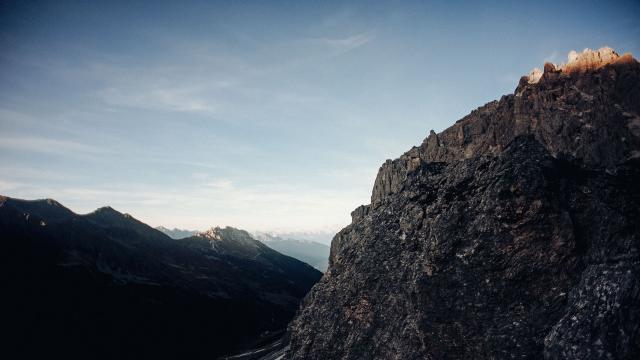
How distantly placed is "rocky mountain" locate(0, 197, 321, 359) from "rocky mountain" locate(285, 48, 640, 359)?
106 m

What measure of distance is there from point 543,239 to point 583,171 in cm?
694

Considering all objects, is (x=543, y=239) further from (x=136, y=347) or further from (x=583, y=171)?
(x=136, y=347)

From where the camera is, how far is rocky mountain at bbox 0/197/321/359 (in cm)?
10094

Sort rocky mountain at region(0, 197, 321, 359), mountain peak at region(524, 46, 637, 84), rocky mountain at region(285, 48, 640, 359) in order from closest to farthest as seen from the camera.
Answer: rocky mountain at region(285, 48, 640, 359), rocky mountain at region(0, 197, 321, 359), mountain peak at region(524, 46, 637, 84)

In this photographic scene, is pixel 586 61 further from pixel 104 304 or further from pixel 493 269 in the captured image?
pixel 104 304

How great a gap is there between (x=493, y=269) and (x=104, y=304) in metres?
139

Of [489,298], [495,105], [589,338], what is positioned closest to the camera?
[589,338]

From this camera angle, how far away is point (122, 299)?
417ft

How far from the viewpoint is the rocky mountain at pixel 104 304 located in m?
101

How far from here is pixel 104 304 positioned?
391 ft

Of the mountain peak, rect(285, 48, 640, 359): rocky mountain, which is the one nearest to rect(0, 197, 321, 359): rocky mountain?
rect(285, 48, 640, 359): rocky mountain

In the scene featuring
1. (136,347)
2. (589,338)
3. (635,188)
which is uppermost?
(635,188)

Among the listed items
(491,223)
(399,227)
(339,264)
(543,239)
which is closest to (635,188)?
(543,239)

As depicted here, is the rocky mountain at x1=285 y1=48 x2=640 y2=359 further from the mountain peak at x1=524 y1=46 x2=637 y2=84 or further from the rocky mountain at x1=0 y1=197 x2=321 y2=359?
the mountain peak at x1=524 y1=46 x2=637 y2=84
